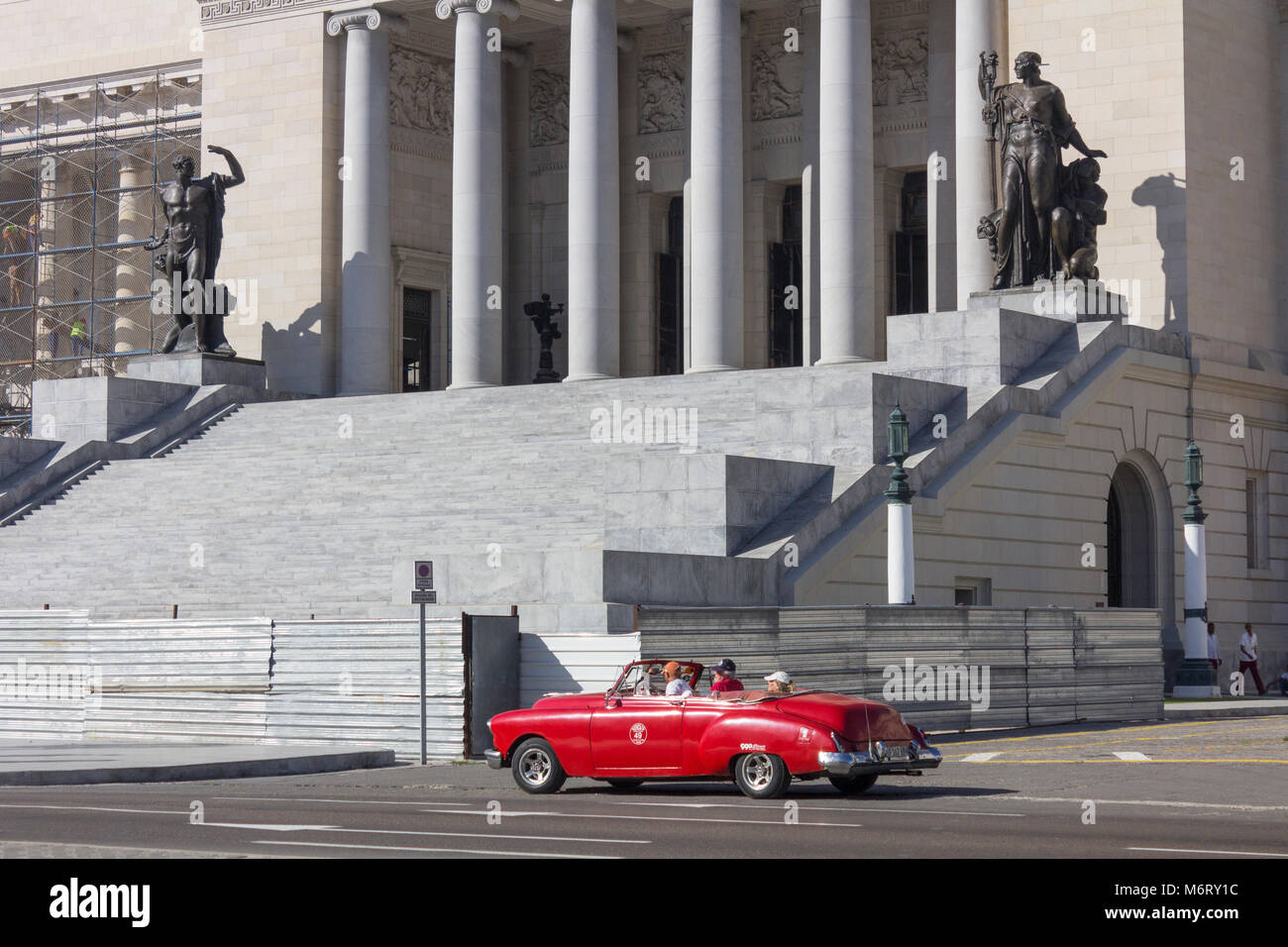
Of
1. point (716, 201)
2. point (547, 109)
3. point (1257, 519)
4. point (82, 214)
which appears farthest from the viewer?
point (82, 214)

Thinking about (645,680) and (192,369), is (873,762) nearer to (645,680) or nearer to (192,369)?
(645,680)

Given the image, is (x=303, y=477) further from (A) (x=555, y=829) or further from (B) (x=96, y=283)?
(B) (x=96, y=283)

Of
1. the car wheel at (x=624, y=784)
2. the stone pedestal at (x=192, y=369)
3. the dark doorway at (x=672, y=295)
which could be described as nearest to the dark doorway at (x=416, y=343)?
the dark doorway at (x=672, y=295)

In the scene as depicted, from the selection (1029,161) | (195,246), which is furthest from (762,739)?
(195,246)

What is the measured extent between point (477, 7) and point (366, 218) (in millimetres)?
6139

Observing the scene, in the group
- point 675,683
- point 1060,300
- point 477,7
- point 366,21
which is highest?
point 366,21

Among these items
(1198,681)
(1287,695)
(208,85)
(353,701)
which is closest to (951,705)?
(353,701)

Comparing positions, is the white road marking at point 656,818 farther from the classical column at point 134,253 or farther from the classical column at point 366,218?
the classical column at point 134,253

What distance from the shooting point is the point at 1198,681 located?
3978 centimetres

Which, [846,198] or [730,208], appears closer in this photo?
[846,198]

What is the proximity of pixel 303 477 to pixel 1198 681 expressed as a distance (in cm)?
1800

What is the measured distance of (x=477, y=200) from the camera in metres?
51.7

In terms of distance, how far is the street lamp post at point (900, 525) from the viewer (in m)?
32.6

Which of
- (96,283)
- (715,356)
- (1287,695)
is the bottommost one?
(1287,695)
